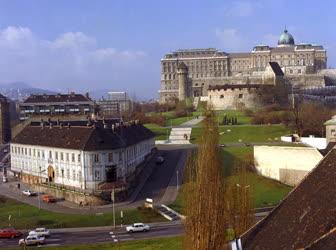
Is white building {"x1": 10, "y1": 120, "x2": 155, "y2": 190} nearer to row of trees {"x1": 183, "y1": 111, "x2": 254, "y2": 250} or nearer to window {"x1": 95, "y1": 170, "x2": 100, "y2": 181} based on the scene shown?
window {"x1": 95, "y1": 170, "x2": 100, "y2": 181}

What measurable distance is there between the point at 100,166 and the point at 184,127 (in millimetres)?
50481

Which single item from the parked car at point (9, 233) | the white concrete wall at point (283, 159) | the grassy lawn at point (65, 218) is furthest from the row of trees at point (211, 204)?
the white concrete wall at point (283, 159)

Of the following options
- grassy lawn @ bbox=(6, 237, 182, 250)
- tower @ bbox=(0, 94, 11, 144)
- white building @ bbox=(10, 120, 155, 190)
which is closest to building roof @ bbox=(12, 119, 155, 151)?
white building @ bbox=(10, 120, 155, 190)

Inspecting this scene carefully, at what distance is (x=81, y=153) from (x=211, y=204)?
44.0 metres

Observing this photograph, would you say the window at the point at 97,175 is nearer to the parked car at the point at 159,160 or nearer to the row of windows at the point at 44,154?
the row of windows at the point at 44,154

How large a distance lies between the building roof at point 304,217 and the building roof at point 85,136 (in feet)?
152

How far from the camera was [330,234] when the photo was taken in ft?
50.0

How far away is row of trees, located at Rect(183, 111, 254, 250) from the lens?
21.3m

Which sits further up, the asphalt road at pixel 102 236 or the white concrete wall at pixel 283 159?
the white concrete wall at pixel 283 159

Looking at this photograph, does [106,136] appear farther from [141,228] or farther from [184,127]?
[184,127]

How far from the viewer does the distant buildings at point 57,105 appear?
14550cm

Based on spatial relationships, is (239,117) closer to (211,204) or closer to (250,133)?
(250,133)

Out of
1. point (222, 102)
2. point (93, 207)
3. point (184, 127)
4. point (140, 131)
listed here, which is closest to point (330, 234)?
point (93, 207)

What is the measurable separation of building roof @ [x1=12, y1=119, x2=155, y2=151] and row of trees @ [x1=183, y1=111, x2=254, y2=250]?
131 ft
